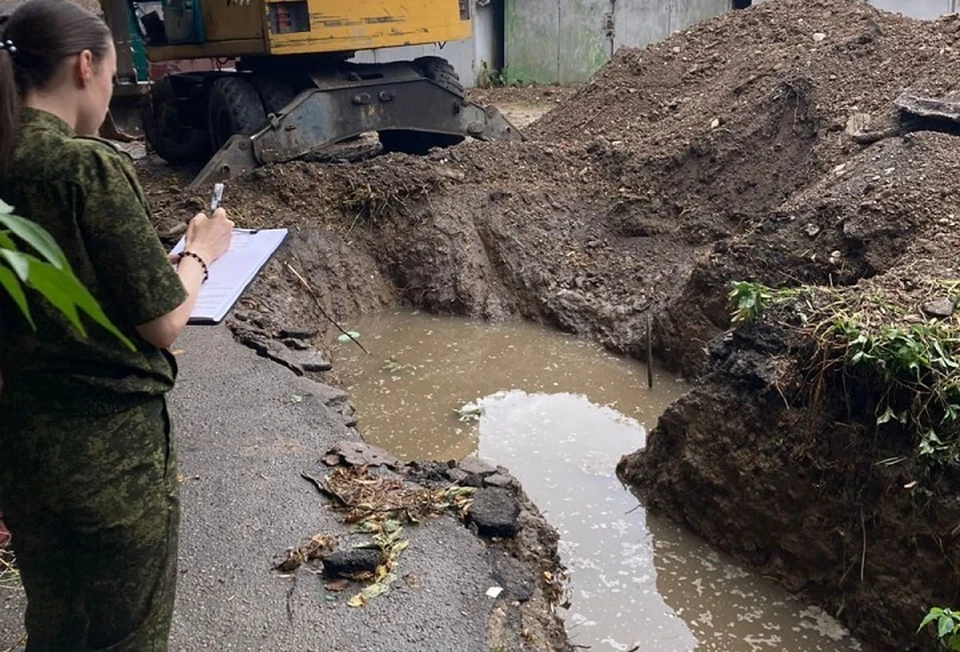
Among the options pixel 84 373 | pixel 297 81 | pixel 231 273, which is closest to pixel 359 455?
pixel 231 273

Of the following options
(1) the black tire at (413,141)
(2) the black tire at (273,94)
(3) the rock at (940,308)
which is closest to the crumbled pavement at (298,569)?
(3) the rock at (940,308)

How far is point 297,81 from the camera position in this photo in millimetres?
9375

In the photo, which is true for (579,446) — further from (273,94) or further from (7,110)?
(273,94)

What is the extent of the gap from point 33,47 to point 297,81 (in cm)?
772

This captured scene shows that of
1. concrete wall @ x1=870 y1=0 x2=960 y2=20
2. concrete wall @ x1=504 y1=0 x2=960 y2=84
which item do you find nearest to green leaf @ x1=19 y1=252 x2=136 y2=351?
concrete wall @ x1=504 y1=0 x2=960 y2=84

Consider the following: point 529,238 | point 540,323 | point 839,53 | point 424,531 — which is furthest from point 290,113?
point 424,531

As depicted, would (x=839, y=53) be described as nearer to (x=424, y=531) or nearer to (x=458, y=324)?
(x=458, y=324)

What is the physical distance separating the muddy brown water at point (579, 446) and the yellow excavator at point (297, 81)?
6.71ft

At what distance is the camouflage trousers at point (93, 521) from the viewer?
203cm

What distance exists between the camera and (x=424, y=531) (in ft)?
12.2

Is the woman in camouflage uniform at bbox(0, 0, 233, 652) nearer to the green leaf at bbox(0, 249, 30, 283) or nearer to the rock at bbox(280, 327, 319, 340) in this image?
the green leaf at bbox(0, 249, 30, 283)

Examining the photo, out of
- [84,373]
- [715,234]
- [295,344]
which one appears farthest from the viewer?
[715,234]

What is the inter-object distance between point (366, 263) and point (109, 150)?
627 centimetres

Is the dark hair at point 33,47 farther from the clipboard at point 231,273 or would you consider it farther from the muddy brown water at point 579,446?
the muddy brown water at point 579,446
